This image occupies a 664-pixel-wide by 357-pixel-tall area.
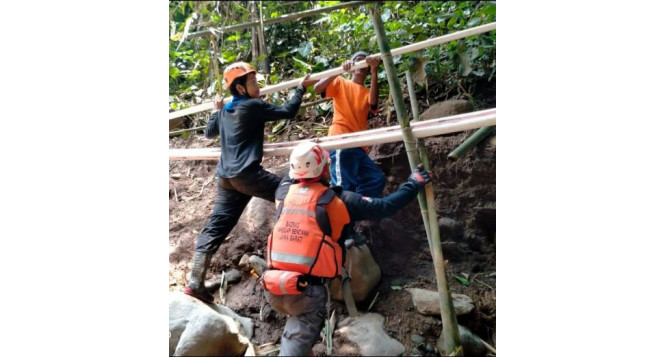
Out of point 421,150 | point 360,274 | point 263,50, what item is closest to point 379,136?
point 421,150

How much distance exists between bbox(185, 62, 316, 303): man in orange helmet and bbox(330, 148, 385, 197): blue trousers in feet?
0.81

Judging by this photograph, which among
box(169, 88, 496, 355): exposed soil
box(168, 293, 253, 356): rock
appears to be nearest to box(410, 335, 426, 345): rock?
box(169, 88, 496, 355): exposed soil

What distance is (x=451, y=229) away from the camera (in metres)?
1.96

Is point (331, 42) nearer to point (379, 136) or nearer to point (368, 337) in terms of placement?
point (379, 136)

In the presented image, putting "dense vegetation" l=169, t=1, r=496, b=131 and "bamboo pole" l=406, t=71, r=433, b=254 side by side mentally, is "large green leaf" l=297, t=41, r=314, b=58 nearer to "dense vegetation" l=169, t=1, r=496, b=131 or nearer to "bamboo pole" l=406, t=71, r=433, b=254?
"dense vegetation" l=169, t=1, r=496, b=131

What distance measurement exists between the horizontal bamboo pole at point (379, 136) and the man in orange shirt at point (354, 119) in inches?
3.9

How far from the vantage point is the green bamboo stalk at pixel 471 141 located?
1.91 m

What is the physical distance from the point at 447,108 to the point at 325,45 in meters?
0.66

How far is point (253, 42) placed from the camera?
246 cm

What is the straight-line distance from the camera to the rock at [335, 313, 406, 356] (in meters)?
1.65

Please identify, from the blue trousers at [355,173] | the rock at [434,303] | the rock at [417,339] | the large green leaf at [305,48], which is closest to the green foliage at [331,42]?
the large green leaf at [305,48]

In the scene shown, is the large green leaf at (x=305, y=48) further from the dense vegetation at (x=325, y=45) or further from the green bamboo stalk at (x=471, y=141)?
the green bamboo stalk at (x=471, y=141)
